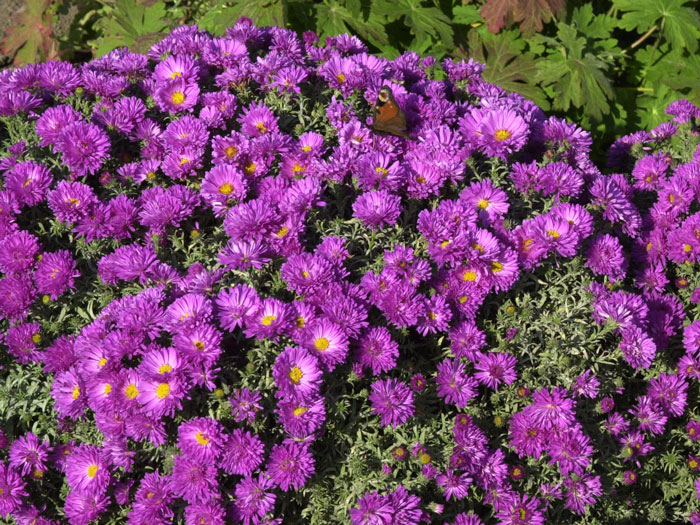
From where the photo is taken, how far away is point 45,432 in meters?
2.35

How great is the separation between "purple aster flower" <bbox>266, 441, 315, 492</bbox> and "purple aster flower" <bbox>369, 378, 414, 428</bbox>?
234mm

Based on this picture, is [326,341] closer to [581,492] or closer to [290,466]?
[290,466]

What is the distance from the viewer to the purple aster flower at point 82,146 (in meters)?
2.53

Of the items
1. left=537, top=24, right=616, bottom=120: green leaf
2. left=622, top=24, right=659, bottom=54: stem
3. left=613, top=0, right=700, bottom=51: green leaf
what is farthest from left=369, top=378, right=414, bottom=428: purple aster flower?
left=622, top=24, right=659, bottom=54: stem

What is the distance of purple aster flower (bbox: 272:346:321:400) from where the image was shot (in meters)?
2.04

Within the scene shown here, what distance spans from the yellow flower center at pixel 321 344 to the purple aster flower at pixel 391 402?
0.18 metres

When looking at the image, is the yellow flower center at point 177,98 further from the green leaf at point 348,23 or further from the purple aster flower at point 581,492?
the purple aster flower at point 581,492

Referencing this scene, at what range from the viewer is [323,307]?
2195 millimetres

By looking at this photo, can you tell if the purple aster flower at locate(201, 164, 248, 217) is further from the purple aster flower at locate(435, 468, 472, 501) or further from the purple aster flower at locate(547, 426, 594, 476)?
the purple aster flower at locate(547, 426, 594, 476)

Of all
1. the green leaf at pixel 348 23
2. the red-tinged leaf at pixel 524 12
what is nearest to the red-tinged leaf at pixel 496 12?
the red-tinged leaf at pixel 524 12

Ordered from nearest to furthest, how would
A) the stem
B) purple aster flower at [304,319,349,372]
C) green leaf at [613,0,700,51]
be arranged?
purple aster flower at [304,319,349,372]
green leaf at [613,0,700,51]
the stem

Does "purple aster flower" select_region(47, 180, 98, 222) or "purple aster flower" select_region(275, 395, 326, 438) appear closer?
"purple aster flower" select_region(275, 395, 326, 438)

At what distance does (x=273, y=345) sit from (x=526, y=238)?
91 centimetres

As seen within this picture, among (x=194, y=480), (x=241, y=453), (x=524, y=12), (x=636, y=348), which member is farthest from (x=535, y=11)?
(x=194, y=480)
